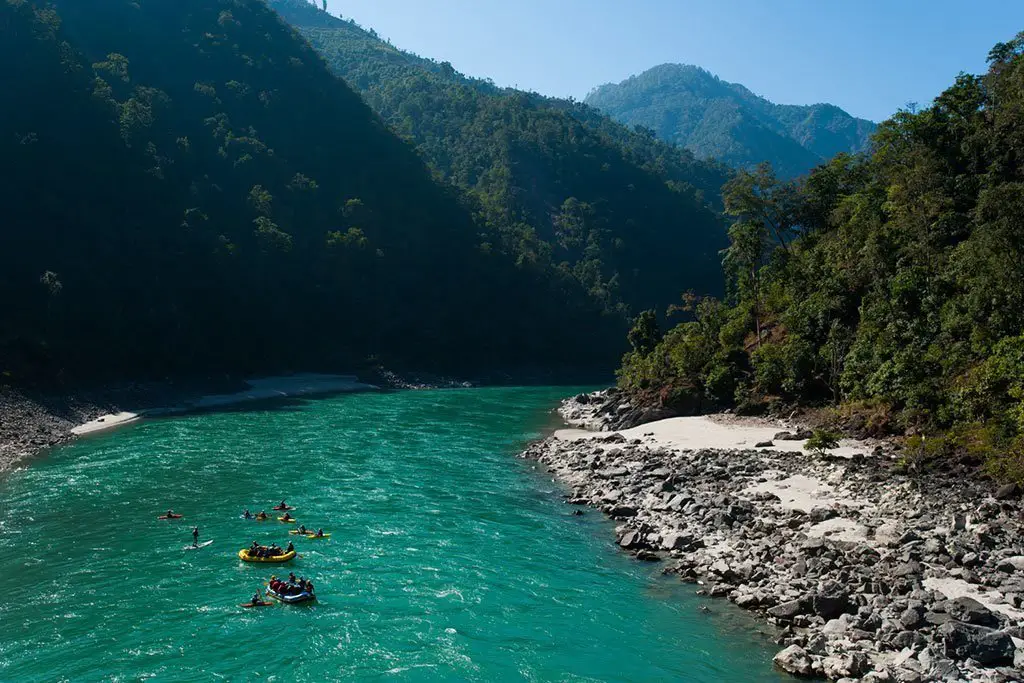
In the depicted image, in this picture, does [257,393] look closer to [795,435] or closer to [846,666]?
[795,435]

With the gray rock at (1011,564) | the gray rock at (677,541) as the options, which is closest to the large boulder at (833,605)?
the gray rock at (1011,564)

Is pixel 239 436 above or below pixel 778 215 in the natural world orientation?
below

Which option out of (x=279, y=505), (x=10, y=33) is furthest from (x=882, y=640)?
(x=10, y=33)

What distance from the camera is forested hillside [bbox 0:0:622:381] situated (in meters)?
74.6

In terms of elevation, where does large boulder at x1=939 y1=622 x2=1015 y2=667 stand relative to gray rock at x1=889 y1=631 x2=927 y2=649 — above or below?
above

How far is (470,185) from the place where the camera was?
177875mm

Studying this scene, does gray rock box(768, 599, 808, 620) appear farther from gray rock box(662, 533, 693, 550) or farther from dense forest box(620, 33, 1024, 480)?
dense forest box(620, 33, 1024, 480)

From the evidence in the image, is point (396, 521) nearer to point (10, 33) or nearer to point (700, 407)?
point (700, 407)

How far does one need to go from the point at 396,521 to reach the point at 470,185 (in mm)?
154728

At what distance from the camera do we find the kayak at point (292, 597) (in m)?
21.2

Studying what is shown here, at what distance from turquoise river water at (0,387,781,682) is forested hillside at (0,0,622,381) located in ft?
111

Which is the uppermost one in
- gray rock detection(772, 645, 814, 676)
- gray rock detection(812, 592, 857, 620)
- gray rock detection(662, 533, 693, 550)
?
gray rock detection(812, 592, 857, 620)

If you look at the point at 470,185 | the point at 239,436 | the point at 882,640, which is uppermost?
the point at 470,185

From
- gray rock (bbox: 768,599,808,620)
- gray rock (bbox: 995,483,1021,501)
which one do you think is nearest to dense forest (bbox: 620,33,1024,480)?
gray rock (bbox: 995,483,1021,501)
